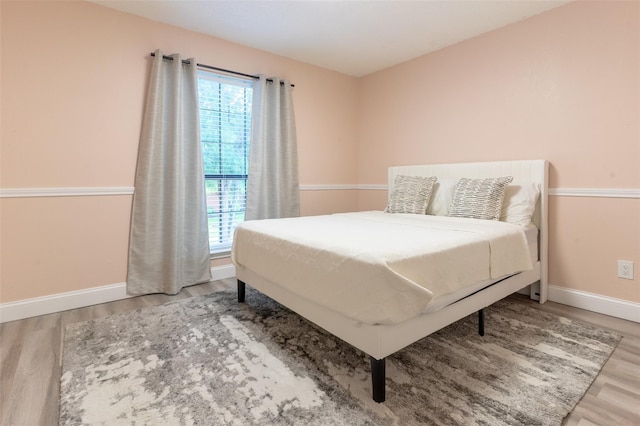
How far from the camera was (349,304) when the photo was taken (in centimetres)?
144

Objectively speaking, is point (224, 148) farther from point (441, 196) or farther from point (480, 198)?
point (480, 198)

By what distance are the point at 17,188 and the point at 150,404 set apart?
194cm

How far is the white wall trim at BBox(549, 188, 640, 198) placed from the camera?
2225 mm

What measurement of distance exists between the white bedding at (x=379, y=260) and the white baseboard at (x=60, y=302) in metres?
1.18

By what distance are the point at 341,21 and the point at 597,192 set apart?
2.44 meters

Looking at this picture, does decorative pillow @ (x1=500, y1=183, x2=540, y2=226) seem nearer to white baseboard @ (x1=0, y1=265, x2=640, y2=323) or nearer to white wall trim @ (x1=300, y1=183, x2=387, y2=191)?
white baseboard @ (x1=0, y1=265, x2=640, y2=323)

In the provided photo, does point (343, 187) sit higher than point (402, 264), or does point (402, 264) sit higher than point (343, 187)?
point (343, 187)

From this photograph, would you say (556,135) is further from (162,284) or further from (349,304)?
(162,284)

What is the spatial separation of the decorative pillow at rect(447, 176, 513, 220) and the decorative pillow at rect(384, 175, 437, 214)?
11.7 inches

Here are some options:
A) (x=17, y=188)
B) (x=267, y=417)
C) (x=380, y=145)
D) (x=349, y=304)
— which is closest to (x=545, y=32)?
(x=380, y=145)

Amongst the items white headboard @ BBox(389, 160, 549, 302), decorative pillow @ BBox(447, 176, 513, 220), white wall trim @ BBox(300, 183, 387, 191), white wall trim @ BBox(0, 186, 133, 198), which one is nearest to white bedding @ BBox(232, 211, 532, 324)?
decorative pillow @ BBox(447, 176, 513, 220)

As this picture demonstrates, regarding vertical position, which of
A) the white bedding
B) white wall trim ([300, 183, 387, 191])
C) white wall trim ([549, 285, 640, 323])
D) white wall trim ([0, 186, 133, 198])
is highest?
white wall trim ([300, 183, 387, 191])

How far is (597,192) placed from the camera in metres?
2.37

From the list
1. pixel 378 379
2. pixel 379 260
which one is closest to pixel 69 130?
pixel 379 260
